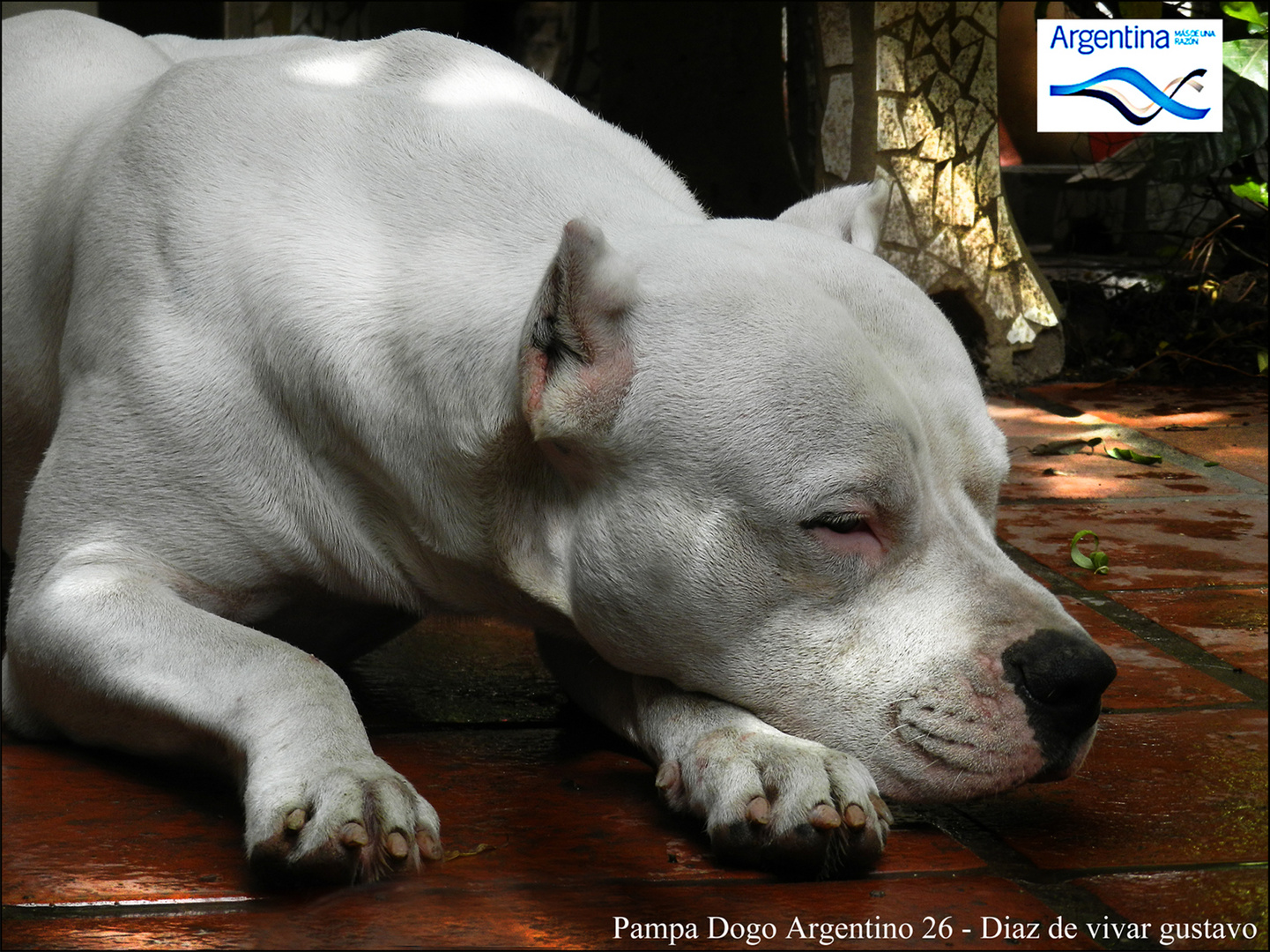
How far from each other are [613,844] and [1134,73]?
4856 mm

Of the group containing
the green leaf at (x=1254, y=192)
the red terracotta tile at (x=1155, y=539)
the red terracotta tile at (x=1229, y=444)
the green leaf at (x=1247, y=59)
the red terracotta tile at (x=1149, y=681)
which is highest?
the green leaf at (x=1247, y=59)

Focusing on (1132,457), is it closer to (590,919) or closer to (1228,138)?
(1228,138)

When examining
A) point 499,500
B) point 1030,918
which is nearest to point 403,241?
point 499,500

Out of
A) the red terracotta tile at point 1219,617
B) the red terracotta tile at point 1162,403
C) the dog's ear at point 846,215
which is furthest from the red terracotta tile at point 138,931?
the red terracotta tile at point 1162,403

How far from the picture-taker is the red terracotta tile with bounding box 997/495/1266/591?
119 inches

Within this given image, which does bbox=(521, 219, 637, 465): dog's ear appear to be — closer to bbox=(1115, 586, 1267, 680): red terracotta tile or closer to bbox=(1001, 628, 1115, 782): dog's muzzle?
bbox=(1001, 628, 1115, 782): dog's muzzle

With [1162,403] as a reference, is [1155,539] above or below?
above

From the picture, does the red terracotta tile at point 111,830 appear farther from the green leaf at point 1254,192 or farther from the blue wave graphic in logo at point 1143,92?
the green leaf at point 1254,192

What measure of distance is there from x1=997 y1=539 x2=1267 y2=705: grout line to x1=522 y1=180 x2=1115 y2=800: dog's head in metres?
0.75

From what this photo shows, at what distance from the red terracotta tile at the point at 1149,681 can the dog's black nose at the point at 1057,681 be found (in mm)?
553

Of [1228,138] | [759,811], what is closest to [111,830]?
[759,811]

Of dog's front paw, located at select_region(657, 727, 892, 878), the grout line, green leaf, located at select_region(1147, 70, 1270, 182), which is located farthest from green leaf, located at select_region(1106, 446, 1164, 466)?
dog's front paw, located at select_region(657, 727, 892, 878)

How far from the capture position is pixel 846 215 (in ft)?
7.66

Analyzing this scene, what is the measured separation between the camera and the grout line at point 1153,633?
2389mm
